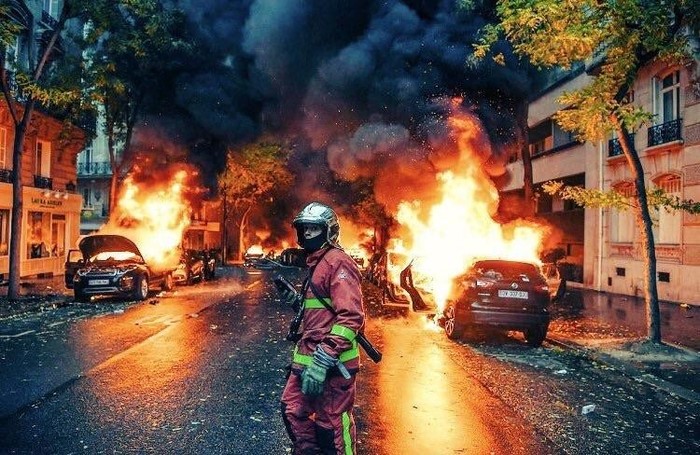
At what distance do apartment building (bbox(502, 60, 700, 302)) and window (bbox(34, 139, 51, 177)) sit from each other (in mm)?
20981

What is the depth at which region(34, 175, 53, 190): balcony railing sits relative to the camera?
23.7 m

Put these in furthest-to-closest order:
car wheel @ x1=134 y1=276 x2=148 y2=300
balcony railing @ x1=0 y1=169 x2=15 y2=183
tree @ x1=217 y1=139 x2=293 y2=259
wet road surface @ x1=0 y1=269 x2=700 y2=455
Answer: tree @ x1=217 y1=139 x2=293 y2=259 < balcony railing @ x1=0 y1=169 x2=15 y2=183 < car wheel @ x1=134 y1=276 x2=148 y2=300 < wet road surface @ x1=0 y1=269 x2=700 y2=455

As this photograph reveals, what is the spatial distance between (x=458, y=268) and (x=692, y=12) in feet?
18.1

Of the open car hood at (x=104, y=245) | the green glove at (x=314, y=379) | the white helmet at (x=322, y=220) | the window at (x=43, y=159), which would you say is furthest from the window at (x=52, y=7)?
the green glove at (x=314, y=379)

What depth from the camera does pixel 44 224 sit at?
24.4 m

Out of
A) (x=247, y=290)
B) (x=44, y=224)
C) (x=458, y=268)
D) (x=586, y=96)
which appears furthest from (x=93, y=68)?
(x=586, y=96)

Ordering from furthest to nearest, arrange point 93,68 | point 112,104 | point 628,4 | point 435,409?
1. point 112,104
2. point 93,68
3. point 628,4
4. point 435,409

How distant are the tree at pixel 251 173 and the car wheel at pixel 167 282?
13185mm

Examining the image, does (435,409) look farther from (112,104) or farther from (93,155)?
(93,155)

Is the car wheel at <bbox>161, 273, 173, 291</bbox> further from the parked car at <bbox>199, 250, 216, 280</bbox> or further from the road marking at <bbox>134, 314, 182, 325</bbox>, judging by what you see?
the road marking at <bbox>134, 314, 182, 325</bbox>

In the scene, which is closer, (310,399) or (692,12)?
(310,399)

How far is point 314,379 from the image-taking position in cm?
326

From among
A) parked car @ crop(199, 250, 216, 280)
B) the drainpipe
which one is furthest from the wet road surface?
parked car @ crop(199, 250, 216, 280)

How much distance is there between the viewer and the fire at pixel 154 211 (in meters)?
20.8
